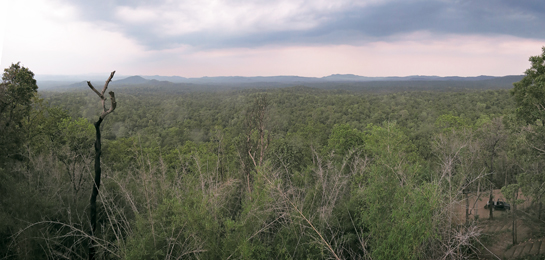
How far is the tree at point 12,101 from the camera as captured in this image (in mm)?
8492

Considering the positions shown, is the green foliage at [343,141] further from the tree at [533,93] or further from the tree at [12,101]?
the tree at [12,101]

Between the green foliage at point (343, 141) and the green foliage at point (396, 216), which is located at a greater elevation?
the green foliage at point (396, 216)

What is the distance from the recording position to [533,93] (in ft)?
33.3

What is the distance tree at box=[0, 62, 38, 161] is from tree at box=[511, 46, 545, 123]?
17835 millimetres

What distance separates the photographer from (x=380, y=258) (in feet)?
13.0

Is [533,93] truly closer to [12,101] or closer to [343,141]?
[343,141]

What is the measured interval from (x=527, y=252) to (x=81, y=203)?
1846 cm

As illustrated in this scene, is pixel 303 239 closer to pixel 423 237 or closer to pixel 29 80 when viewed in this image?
pixel 423 237

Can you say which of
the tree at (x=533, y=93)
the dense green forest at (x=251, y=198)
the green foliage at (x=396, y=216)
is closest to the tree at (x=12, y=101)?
the dense green forest at (x=251, y=198)

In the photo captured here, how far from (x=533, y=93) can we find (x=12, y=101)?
769 inches

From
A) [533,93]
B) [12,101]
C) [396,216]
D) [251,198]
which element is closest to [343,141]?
[533,93]

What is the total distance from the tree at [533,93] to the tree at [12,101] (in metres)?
17.8

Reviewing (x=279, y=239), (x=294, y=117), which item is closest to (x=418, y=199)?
(x=279, y=239)

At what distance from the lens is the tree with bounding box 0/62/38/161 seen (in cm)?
849
